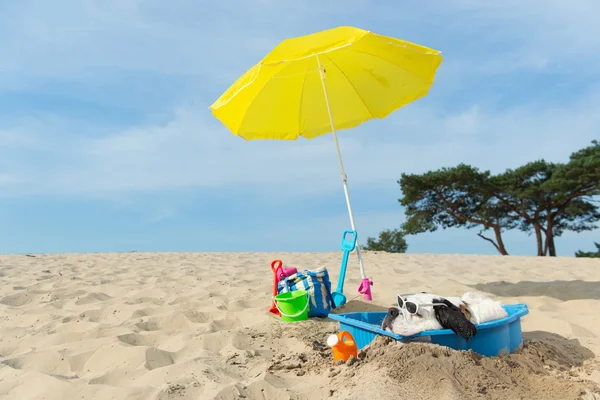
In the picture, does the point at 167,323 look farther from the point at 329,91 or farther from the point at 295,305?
the point at 329,91

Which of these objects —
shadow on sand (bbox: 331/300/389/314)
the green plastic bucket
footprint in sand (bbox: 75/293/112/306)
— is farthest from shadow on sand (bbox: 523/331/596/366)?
footprint in sand (bbox: 75/293/112/306)

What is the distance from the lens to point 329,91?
5.48m

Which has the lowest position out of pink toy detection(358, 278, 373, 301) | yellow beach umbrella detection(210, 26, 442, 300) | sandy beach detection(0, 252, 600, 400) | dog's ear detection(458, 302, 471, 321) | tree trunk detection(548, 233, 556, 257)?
sandy beach detection(0, 252, 600, 400)

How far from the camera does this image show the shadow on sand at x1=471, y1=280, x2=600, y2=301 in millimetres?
5227

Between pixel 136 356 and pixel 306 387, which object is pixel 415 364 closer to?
pixel 306 387

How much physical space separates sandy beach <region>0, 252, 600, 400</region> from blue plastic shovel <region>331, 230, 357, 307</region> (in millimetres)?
257

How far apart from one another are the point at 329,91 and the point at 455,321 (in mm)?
3375

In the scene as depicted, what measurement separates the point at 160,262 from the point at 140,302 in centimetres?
316

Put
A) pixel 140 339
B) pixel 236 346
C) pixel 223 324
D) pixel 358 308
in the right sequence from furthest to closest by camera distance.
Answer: pixel 358 308
pixel 223 324
pixel 140 339
pixel 236 346

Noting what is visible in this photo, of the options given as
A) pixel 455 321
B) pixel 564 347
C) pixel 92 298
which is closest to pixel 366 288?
pixel 564 347

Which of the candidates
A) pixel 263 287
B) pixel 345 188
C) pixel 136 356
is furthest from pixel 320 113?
pixel 136 356

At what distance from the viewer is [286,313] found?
4.17m

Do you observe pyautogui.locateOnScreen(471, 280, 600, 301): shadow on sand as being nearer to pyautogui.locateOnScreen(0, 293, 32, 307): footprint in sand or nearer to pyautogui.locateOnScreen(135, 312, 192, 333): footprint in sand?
pyautogui.locateOnScreen(135, 312, 192, 333): footprint in sand

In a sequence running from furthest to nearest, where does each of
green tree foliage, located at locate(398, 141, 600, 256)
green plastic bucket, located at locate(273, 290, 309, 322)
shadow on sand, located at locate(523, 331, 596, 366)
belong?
green tree foliage, located at locate(398, 141, 600, 256)
green plastic bucket, located at locate(273, 290, 309, 322)
shadow on sand, located at locate(523, 331, 596, 366)
